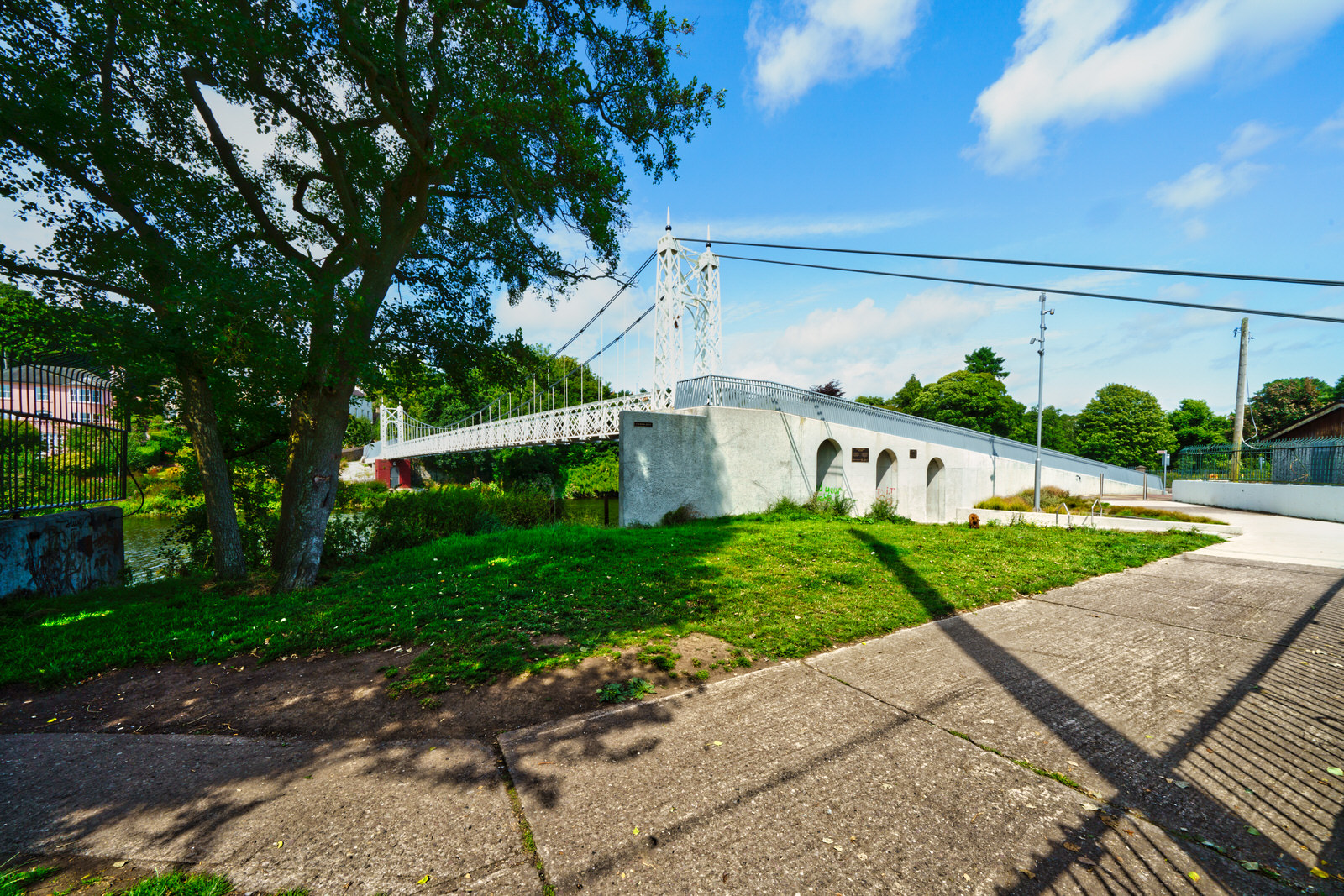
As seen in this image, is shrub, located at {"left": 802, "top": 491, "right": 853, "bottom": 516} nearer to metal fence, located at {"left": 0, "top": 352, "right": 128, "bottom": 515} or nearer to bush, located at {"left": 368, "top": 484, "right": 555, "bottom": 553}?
bush, located at {"left": 368, "top": 484, "right": 555, "bottom": 553}

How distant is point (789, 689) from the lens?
10.6 feet

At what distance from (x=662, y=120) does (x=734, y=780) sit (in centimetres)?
734

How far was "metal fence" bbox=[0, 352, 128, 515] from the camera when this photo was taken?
5.55 meters

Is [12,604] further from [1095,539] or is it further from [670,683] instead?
[1095,539]

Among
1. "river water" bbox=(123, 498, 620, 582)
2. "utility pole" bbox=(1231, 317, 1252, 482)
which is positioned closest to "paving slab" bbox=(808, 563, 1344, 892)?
"river water" bbox=(123, 498, 620, 582)

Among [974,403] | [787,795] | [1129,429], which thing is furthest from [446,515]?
[1129,429]

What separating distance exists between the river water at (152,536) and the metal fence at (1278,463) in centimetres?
1896

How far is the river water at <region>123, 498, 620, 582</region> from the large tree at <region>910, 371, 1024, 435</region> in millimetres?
33787

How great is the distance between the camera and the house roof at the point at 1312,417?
19.3m

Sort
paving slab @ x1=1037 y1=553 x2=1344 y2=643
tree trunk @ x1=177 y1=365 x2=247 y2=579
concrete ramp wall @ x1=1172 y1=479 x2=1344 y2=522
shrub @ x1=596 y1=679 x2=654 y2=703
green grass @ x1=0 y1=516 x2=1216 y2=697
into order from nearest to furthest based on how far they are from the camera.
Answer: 1. shrub @ x1=596 y1=679 x2=654 y2=703
2. green grass @ x1=0 y1=516 x2=1216 y2=697
3. paving slab @ x1=1037 y1=553 x2=1344 y2=643
4. tree trunk @ x1=177 y1=365 x2=247 y2=579
5. concrete ramp wall @ x1=1172 y1=479 x2=1344 y2=522

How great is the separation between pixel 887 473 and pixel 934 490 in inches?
127

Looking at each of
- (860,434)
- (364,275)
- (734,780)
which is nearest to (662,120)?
(364,275)

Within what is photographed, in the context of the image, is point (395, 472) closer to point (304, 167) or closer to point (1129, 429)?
point (304, 167)

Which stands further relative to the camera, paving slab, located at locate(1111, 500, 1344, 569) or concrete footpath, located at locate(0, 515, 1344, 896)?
paving slab, located at locate(1111, 500, 1344, 569)
